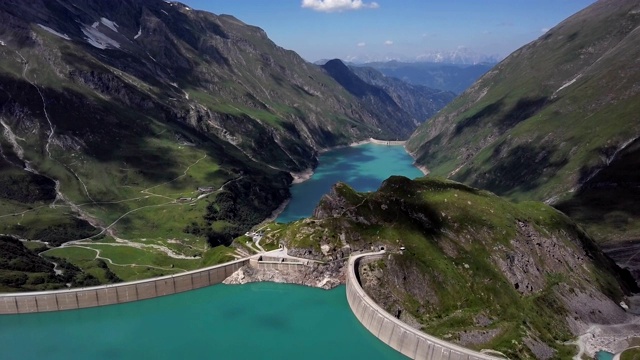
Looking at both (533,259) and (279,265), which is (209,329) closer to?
(279,265)

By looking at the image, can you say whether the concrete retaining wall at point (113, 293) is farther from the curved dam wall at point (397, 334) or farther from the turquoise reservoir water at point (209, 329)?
the curved dam wall at point (397, 334)

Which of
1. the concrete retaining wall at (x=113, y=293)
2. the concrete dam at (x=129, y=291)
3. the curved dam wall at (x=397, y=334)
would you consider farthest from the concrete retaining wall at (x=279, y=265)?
the curved dam wall at (x=397, y=334)

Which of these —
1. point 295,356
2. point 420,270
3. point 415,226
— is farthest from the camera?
point 415,226

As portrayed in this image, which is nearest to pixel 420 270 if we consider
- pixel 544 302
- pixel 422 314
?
pixel 422 314

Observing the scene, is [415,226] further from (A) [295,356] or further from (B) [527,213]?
(A) [295,356]

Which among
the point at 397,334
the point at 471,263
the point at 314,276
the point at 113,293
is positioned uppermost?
the point at 113,293

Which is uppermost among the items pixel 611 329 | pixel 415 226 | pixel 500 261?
pixel 415 226

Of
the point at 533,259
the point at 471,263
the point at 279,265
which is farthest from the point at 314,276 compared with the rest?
the point at 533,259

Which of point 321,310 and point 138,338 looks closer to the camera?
point 138,338
